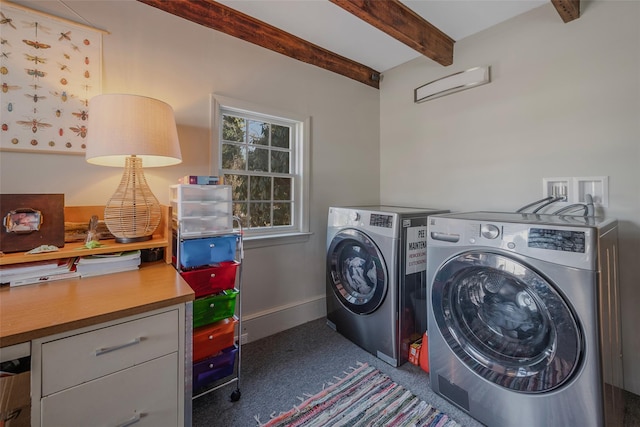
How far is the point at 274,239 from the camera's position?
221 centimetres

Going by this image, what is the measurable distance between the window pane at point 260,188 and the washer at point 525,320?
134cm

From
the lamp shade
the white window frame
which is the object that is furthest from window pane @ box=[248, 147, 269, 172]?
the lamp shade

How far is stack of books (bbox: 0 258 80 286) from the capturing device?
3.50ft

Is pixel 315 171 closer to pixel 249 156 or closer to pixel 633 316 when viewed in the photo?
→ pixel 249 156

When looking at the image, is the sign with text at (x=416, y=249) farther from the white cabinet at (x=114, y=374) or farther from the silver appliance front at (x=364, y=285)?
the white cabinet at (x=114, y=374)

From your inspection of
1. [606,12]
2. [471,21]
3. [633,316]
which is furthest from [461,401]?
[471,21]

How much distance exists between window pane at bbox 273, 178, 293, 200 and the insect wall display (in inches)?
49.6

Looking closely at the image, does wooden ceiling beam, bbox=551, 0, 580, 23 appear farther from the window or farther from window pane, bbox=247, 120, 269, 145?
window pane, bbox=247, 120, 269, 145

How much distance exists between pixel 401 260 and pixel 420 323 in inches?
21.5

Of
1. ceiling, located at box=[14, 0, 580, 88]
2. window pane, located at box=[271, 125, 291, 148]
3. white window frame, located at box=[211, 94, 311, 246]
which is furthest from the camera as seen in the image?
window pane, located at box=[271, 125, 291, 148]

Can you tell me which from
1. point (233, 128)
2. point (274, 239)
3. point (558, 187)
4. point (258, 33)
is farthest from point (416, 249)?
point (258, 33)

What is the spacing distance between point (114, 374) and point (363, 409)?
47.5 inches

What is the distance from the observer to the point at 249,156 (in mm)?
2184

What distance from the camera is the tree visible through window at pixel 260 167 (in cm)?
209
